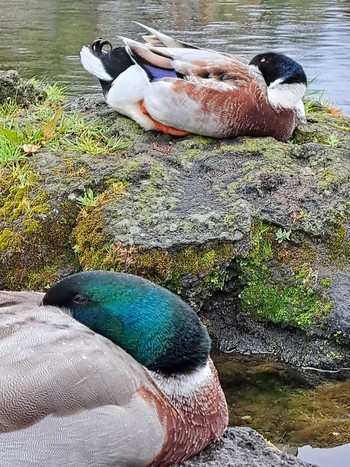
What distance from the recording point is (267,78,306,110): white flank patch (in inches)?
227

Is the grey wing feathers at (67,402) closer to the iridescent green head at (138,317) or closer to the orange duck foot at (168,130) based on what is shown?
the iridescent green head at (138,317)

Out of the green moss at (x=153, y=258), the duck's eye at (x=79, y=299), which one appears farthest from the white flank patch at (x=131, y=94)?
the duck's eye at (x=79, y=299)

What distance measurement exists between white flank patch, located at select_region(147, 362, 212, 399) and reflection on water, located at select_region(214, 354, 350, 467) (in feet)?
2.98

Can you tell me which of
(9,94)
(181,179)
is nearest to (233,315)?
(181,179)

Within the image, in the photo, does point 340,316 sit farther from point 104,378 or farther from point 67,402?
point 67,402

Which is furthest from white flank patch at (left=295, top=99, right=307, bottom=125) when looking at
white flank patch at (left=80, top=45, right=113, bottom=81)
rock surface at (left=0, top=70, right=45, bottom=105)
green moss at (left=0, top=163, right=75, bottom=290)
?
rock surface at (left=0, top=70, right=45, bottom=105)

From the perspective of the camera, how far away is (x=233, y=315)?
4762 mm

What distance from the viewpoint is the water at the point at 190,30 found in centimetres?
1130

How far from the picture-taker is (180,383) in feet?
10.3

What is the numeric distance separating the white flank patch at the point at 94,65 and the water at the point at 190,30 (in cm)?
325

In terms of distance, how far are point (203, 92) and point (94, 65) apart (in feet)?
3.75

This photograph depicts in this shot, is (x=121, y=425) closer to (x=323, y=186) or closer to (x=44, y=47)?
(x=323, y=186)

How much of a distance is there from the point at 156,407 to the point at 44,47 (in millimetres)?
11255

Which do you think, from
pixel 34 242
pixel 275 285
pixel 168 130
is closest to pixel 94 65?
pixel 168 130
